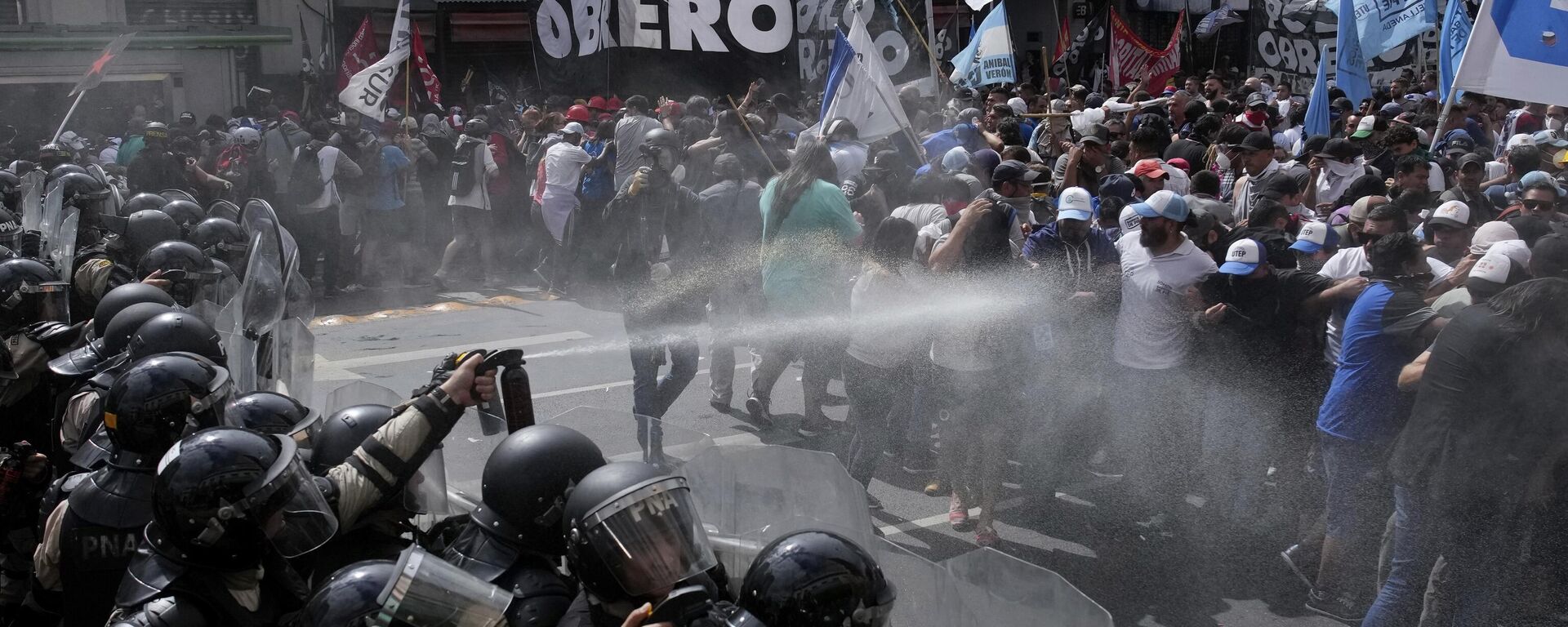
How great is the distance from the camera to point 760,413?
7.62m

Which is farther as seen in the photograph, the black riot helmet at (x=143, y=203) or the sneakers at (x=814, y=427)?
the black riot helmet at (x=143, y=203)

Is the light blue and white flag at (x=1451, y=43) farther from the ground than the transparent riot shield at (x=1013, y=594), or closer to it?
farther from the ground

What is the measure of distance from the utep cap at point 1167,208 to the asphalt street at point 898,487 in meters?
1.41

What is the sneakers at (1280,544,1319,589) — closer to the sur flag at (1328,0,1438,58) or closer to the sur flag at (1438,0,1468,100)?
the sur flag at (1438,0,1468,100)

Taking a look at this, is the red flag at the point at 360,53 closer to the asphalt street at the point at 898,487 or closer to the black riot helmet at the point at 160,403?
the asphalt street at the point at 898,487

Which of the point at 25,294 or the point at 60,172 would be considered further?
the point at 60,172

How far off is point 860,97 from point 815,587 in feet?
20.7

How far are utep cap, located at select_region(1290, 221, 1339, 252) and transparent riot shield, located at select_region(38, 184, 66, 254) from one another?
683 centimetres

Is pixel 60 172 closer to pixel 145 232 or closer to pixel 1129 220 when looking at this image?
pixel 145 232

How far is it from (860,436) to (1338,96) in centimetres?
1256

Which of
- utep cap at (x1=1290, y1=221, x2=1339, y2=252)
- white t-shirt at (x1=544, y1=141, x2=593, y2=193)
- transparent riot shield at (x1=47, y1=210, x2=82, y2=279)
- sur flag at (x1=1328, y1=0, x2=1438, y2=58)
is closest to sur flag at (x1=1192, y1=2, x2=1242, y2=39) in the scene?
sur flag at (x1=1328, y1=0, x2=1438, y2=58)

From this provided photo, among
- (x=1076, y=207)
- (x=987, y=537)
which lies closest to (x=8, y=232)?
(x=987, y=537)

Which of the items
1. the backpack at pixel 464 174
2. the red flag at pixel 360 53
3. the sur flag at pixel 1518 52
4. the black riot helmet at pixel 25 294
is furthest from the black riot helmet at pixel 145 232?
the red flag at pixel 360 53

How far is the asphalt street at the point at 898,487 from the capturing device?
193 inches
